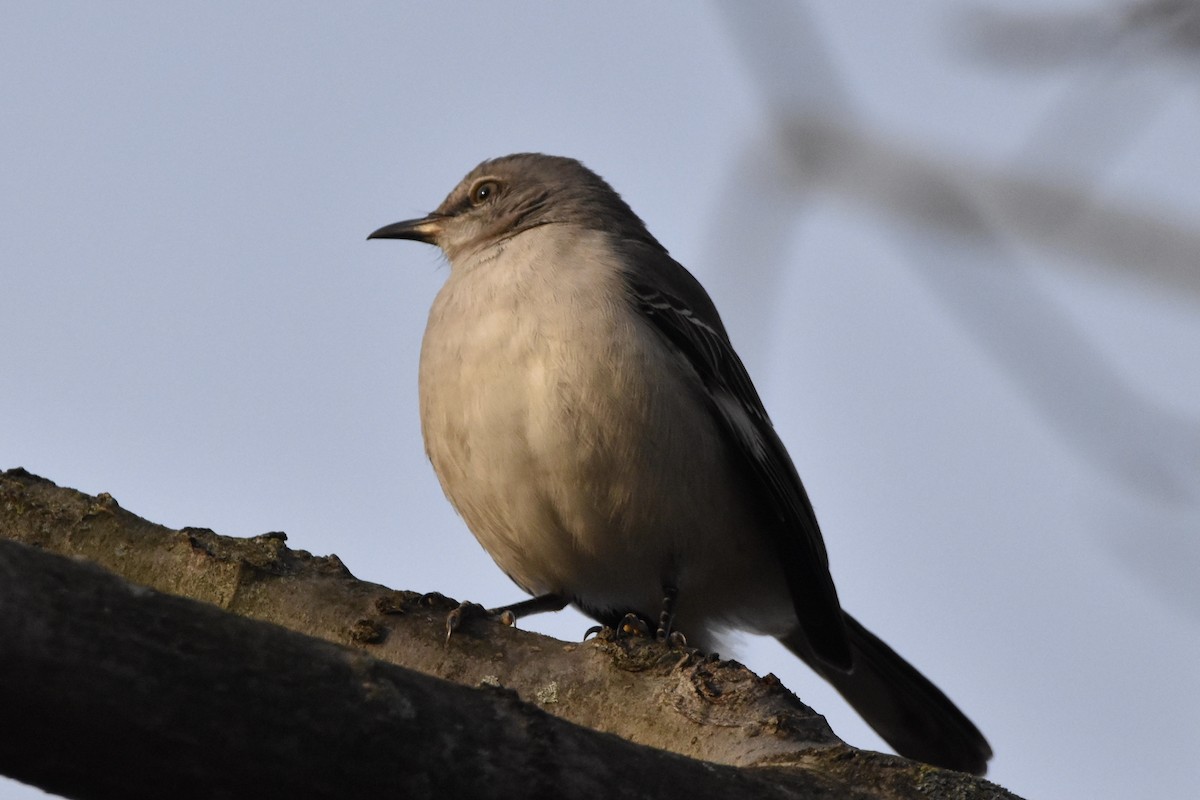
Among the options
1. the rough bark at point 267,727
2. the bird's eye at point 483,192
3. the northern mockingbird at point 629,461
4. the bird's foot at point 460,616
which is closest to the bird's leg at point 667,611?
the northern mockingbird at point 629,461

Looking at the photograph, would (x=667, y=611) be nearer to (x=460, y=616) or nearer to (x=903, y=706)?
(x=903, y=706)

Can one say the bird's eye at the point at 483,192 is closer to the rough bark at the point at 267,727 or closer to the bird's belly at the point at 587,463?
the bird's belly at the point at 587,463

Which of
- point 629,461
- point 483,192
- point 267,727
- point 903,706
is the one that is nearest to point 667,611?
point 629,461

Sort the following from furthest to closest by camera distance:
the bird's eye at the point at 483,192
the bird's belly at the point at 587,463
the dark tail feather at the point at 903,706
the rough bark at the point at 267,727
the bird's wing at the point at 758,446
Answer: the bird's eye at the point at 483,192 → the dark tail feather at the point at 903,706 → the bird's wing at the point at 758,446 → the bird's belly at the point at 587,463 → the rough bark at the point at 267,727

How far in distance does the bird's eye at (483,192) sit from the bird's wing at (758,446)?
1657 millimetres

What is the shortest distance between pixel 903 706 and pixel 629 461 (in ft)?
8.66

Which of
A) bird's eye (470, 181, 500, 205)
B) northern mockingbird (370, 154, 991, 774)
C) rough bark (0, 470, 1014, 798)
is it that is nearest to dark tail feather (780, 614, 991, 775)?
northern mockingbird (370, 154, 991, 774)

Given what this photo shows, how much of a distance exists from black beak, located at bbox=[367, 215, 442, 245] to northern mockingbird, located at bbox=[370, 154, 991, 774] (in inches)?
40.8

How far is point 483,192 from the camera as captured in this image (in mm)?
9469

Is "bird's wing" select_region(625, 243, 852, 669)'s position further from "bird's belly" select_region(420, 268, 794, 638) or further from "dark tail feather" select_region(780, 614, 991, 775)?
"dark tail feather" select_region(780, 614, 991, 775)

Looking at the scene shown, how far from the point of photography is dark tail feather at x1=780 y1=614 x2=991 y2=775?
788 centimetres

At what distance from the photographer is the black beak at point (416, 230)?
9.53 metres

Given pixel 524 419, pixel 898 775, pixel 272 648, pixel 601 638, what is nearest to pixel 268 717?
pixel 272 648

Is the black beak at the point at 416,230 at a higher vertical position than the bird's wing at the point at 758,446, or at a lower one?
higher
